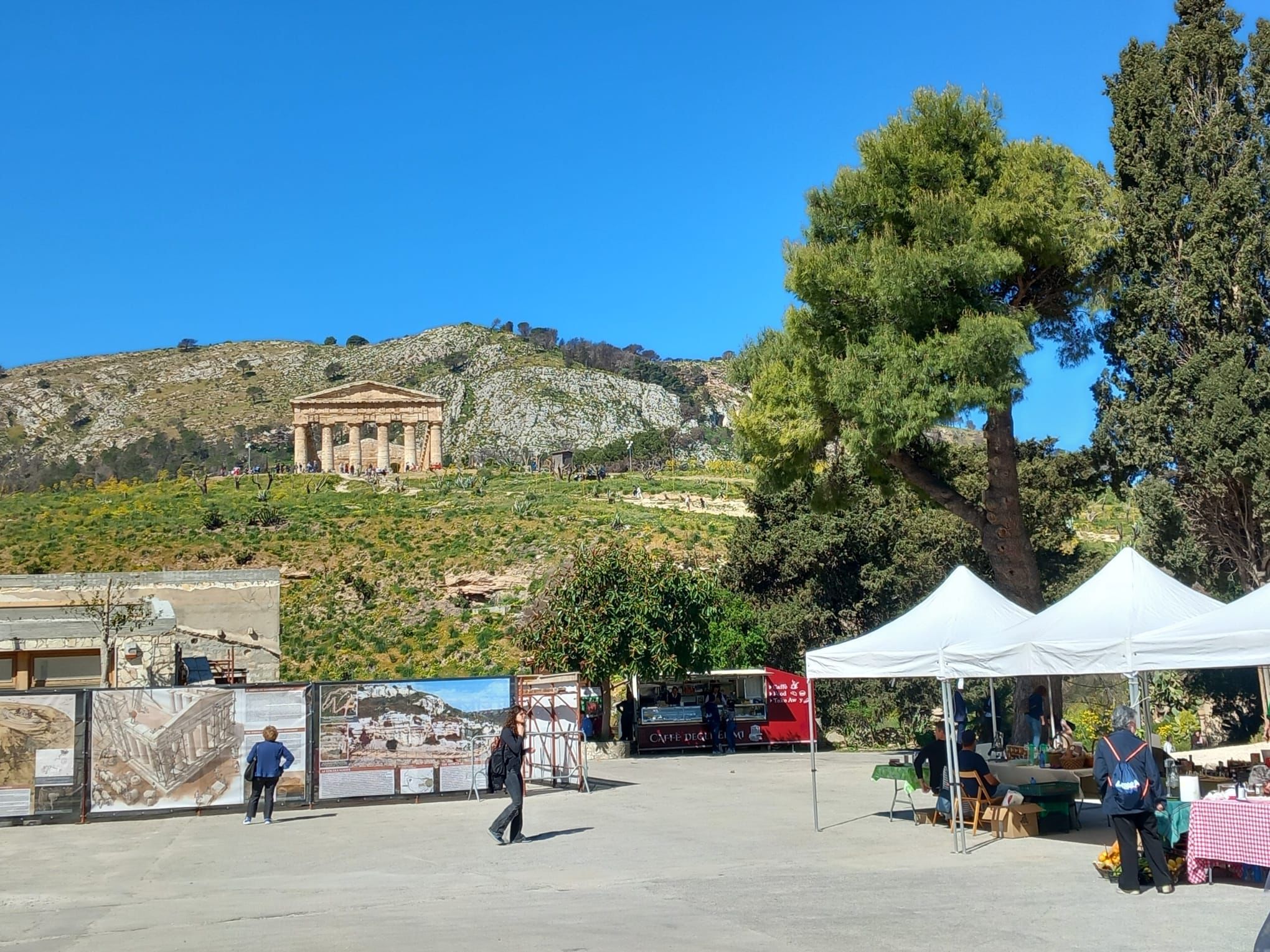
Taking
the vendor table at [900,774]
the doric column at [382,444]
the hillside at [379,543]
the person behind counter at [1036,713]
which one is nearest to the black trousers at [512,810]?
the vendor table at [900,774]

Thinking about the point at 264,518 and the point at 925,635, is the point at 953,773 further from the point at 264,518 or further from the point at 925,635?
the point at 264,518

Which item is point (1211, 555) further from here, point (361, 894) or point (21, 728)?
point (21, 728)

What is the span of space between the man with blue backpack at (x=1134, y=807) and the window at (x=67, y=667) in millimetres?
28791

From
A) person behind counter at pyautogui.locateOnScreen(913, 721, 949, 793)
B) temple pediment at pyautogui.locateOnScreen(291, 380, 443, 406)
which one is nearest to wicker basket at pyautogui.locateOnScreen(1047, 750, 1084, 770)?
person behind counter at pyautogui.locateOnScreen(913, 721, 949, 793)

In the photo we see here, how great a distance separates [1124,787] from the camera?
941 centimetres

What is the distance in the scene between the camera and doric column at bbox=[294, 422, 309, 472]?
92.8 m

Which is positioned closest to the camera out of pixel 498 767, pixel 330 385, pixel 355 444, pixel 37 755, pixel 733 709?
pixel 498 767

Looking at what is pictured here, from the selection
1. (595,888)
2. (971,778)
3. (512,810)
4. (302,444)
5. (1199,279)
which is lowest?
(595,888)

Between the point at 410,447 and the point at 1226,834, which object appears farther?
the point at 410,447

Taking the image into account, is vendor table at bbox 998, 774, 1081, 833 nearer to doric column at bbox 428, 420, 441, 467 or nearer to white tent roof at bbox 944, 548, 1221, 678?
white tent roof at bbox 944, 548, 1221, 678

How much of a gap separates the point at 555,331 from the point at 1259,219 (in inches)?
6329

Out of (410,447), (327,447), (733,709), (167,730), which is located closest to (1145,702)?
(167,730)

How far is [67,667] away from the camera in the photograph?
31828 millimetres

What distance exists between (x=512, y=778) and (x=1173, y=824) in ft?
22.6
